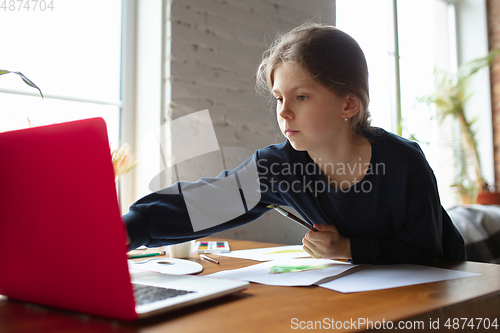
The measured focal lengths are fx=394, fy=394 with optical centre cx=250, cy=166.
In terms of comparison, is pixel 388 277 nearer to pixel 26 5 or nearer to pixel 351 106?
pixel 351 106

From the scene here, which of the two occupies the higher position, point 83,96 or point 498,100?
point 498,100

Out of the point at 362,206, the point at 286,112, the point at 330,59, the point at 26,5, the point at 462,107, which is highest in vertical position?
the point at 26,5

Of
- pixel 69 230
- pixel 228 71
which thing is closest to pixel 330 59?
pixel 69 230

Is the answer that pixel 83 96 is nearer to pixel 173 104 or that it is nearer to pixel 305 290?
pixel 173 104

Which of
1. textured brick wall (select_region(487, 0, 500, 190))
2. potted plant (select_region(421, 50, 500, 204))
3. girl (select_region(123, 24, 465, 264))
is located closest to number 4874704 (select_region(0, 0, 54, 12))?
girl (select_region(123, 24, 465, 264))

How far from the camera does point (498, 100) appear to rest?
112 inches

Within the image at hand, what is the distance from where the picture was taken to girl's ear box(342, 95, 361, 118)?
0.92m

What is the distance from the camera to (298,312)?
422mm

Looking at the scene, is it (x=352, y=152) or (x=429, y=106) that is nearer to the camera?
(x=352, y=152)

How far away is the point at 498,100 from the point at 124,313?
3180 millimetres

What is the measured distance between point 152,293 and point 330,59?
25.1 inches

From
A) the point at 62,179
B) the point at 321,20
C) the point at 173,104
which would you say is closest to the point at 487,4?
the point at 321,20

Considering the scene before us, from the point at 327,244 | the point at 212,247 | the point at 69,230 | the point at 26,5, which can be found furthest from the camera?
the point at 26,5

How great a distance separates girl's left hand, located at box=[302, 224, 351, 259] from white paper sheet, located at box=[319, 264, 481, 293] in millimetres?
58
